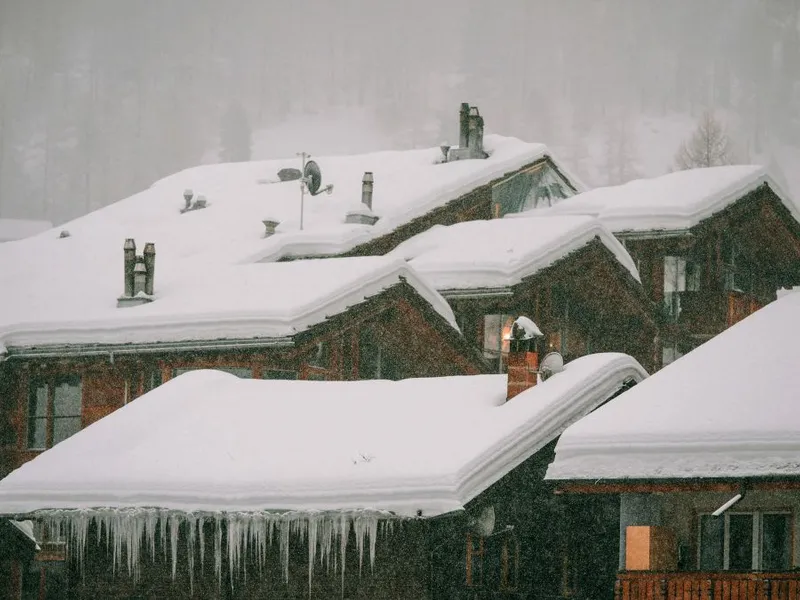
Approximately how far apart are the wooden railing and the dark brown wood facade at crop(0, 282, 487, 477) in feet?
34.8

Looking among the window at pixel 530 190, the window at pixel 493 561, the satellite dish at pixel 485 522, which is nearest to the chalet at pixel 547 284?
the window at pixel 530 190

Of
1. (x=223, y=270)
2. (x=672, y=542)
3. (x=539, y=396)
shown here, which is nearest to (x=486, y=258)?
(x=223, y=270)

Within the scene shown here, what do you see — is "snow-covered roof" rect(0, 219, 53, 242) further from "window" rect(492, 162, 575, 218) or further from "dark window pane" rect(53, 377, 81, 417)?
"dark window pane" rect(53, 377, 81, 417)

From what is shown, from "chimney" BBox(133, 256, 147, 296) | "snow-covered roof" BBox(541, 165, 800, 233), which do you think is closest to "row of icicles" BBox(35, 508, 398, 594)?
"chimney" BBox(133, 256, 147, 296)

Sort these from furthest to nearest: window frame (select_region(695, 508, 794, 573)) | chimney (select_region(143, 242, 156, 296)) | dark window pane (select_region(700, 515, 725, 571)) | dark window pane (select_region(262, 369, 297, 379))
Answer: chimney (select_region(143, 242, 156, 296)) < dark window pane (select_region(262, 369, 297, 379)) < dark window pane (select_region(700, 515, 725, 571)) < window frame (select_region(695, 508, 794, 573))

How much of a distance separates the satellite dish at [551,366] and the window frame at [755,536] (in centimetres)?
327

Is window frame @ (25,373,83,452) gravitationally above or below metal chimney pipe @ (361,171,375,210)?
below

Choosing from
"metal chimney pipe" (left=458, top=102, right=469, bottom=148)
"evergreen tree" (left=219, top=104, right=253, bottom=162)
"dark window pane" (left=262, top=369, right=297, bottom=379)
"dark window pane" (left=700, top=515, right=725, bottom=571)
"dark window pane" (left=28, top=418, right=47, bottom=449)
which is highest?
"evergreen tree" (left=219, top=104, right=253, bottom=162)

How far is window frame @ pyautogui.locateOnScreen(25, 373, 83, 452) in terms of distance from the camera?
28766 mm

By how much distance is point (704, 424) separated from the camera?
16.0 m

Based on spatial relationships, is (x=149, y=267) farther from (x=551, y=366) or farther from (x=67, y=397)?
(x=551, y=366)

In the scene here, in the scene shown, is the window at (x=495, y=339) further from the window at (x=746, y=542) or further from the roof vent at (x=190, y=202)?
the window at (x=746, y=542)

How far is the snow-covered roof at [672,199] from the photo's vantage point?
3375 cm

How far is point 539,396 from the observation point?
19.0 meters
